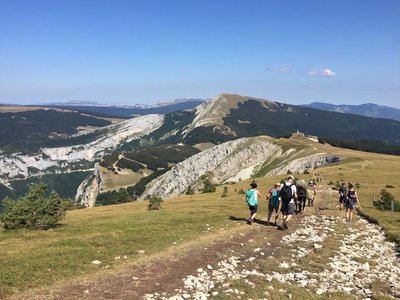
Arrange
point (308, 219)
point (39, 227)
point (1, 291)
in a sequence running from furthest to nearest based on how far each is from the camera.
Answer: point (308, 219)
point (39, 227)
point (1, 291)

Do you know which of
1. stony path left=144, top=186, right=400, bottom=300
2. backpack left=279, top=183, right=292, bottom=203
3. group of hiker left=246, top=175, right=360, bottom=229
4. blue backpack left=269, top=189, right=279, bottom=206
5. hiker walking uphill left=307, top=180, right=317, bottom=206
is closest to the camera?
stony path left=144, top=186, right=400, bottom=300

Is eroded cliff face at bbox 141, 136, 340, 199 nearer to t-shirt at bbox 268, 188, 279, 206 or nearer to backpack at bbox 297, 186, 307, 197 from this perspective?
backpack at bbox 297, 186, 307, 197

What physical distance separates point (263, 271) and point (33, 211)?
16347mm

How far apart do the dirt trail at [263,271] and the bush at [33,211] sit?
1074 cm

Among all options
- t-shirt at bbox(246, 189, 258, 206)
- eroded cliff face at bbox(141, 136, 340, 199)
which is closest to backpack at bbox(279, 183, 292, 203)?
t-shirt at bbox(246, 189, 258, 206)

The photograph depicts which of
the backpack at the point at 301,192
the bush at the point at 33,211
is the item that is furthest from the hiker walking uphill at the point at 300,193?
the bush at the point at 33,211

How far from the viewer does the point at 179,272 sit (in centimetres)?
1784

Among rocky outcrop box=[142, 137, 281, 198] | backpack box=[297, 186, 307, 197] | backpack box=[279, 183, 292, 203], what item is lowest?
rocky outcrop box=[142, 137, 281, 198]

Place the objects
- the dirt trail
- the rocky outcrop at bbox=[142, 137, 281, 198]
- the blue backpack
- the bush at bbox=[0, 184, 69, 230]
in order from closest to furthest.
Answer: the dirt trail, the bush at bbox=[0, 184, 69, 230], the blue backpack, the rocky outcrop at bbox=[142, 137, 281, 198]

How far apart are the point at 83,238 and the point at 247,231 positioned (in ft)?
36.2

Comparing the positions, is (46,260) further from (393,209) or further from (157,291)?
(393,209)

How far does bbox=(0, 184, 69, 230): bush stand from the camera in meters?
25.4

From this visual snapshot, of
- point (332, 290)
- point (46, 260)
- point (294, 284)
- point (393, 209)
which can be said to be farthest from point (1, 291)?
point (393, 209)

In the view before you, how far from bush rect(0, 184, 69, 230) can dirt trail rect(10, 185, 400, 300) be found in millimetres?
10737
